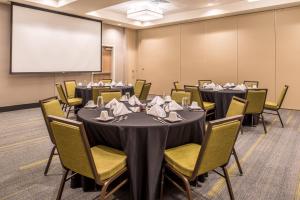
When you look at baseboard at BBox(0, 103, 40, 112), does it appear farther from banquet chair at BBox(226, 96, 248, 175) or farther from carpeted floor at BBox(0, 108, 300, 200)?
banquet chair at BBox(226, 96, 248, 175)

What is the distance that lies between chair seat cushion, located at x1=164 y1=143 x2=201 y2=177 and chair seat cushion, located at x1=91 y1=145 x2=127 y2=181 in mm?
420

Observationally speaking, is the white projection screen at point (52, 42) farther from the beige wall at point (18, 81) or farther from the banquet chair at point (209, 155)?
the banquet chair at point (209, 155)

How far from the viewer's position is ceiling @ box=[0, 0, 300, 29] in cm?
676

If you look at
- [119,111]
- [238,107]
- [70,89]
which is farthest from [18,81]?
[238,107]

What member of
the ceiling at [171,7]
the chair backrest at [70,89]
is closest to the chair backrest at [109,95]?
the chair backrest at [70,89]

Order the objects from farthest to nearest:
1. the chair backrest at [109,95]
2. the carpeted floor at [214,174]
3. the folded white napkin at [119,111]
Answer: the chair backrest at [109,95] < the folded white napkin at [119,111] < the carpeted floor at [214,174]

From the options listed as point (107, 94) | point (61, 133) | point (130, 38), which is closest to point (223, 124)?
point (61, 133)

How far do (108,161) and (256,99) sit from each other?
11.8 feet

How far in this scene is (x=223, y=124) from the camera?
1890mm

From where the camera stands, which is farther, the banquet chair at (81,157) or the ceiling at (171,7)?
the ceiling at (171,7)

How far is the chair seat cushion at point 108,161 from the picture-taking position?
1.95 m

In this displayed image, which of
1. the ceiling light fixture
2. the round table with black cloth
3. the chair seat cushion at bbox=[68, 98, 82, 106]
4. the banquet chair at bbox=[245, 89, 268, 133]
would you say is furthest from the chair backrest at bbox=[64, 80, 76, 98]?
the banquet chair at bbox=[245, 89, 268, 133]

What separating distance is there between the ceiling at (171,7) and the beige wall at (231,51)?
45 centimetres

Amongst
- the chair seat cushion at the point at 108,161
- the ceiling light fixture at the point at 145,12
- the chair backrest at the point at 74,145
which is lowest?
the chair seat cushion at the point at 108,161
